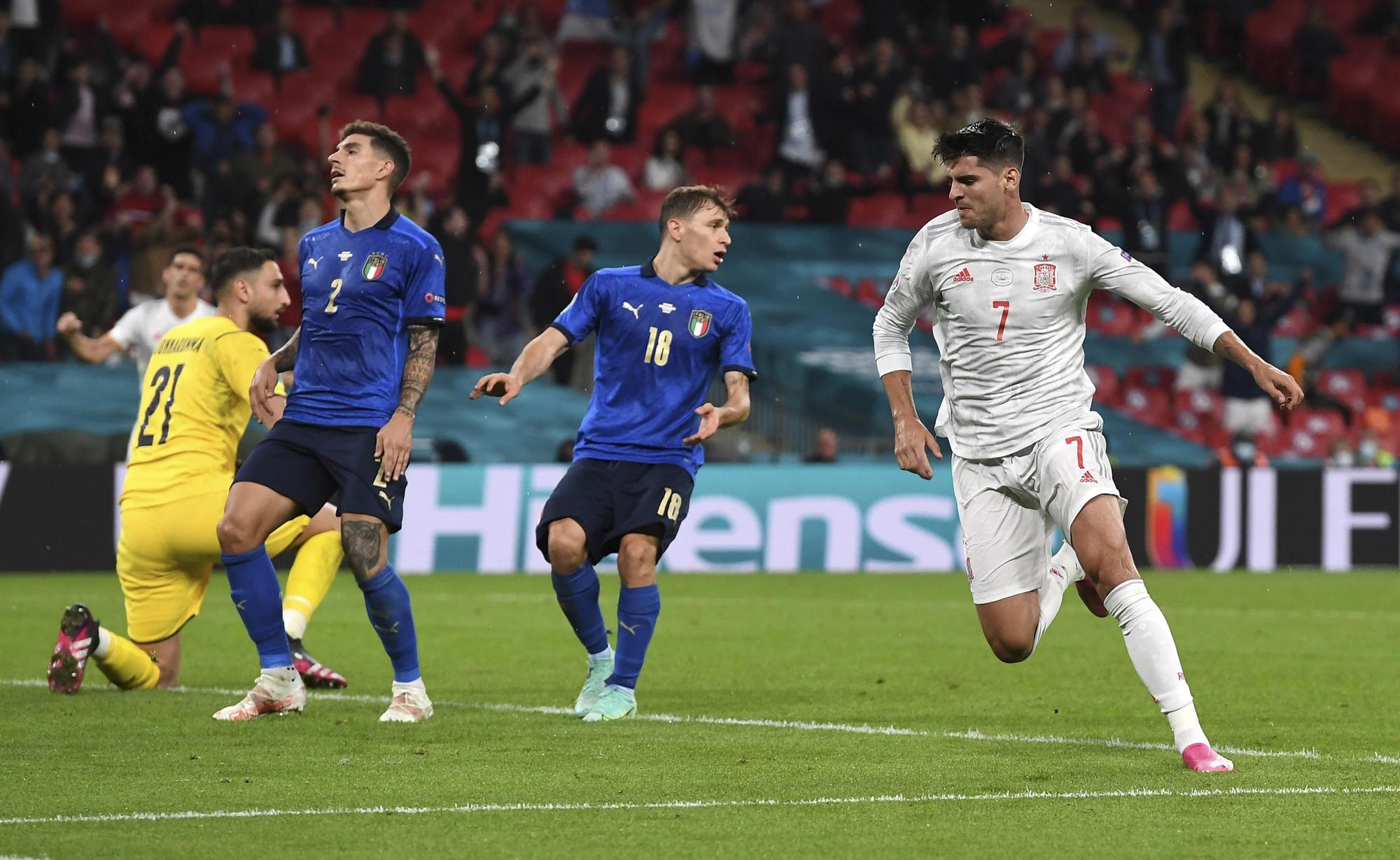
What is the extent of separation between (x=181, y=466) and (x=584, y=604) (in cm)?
188

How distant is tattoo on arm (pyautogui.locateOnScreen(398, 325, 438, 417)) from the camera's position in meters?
7.53

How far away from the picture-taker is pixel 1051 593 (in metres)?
7.29

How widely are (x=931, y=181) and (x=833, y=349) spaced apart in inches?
150

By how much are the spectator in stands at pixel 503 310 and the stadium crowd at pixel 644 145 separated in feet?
0.07

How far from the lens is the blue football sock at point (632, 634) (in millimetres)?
7941

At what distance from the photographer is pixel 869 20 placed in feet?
81.3

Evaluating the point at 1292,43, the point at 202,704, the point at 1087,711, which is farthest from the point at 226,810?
the point at 1292,43

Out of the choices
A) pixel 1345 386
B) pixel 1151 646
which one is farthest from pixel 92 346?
pixel 1345 386

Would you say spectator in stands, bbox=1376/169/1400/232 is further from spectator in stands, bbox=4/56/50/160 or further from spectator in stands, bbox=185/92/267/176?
spectator in stands, bbox=4/56/50/160

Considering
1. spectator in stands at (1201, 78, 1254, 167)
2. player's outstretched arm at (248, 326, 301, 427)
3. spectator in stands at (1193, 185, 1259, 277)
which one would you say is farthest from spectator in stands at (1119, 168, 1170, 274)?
player's outstretched arm at (248, 326, 301, 427)

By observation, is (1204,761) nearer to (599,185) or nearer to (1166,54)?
(599,185)

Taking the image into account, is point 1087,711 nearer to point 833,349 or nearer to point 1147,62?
point 833,349

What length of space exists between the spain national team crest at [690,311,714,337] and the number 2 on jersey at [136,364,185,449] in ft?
7.35

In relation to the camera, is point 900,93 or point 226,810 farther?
point 900,93
